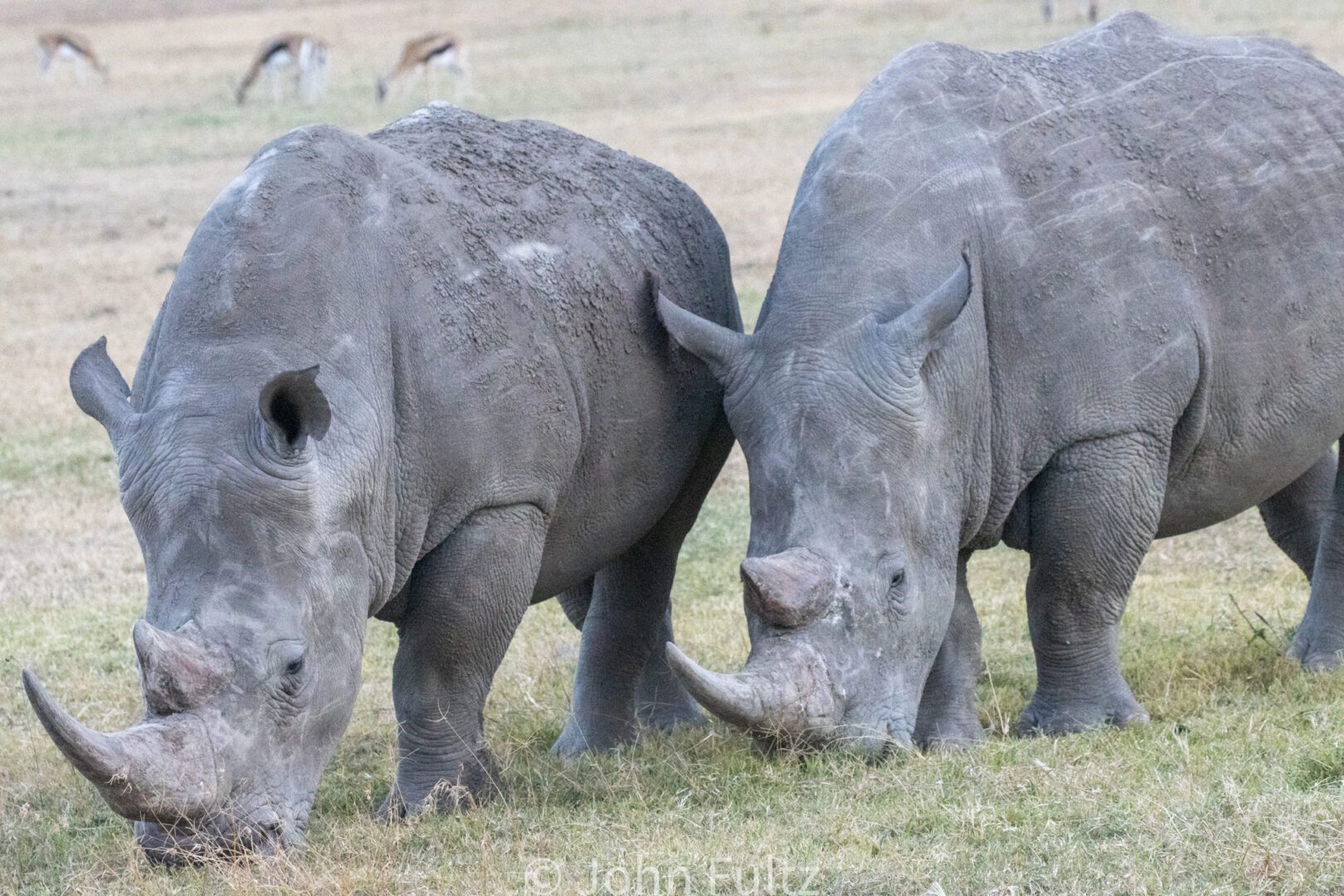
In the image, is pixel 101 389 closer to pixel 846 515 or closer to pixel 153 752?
pixel 153 752

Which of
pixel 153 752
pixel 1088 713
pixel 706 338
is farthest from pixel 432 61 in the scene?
pixel 153 752

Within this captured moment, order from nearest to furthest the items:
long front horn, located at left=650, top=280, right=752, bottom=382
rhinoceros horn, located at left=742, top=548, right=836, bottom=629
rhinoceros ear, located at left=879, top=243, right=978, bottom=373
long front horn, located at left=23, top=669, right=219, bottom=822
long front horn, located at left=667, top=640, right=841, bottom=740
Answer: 1. long front horn, located at left=23, top=669, right=219, bottom=822
2. long front horn, located at left=667, top=640, right=841, bottom=740
3. rhinoceros horn, located at left=742, top=548, right=836, bottom=629
4. rhinoceros ear, located at left=879, top=243, right=978, bottom=373
5. long front horn, located at left=650, top=280, right=752, bottom=382

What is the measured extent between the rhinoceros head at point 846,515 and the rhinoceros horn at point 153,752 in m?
1.57

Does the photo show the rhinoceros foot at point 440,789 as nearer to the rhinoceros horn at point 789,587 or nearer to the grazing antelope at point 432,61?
the rhinoceros horn at point 789,587

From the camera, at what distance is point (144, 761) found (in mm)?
4973

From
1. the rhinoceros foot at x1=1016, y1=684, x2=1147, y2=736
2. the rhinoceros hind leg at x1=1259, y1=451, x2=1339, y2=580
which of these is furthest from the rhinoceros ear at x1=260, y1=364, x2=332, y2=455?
the rhinoceros hind leg at x1=1259, y1=451, x2=1339, y2=580

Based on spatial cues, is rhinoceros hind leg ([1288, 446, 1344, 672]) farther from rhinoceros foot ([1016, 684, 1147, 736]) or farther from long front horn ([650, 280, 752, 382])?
long front horn ([650, 280, 752, 382])

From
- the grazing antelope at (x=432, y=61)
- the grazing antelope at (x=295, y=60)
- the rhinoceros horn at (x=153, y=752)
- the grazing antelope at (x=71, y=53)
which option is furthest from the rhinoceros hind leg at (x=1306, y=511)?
the grazing antelope at (x=71, y=53)

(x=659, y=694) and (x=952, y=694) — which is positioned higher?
(x=952, y=694)

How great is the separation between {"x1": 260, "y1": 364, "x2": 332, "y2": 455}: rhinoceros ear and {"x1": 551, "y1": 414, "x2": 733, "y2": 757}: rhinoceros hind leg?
2.20 m

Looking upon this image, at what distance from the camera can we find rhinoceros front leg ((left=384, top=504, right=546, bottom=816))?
6.23m

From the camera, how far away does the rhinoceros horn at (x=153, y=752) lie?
15.9 feet

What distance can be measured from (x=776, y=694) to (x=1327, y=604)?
328cm

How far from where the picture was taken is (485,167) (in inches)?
269
